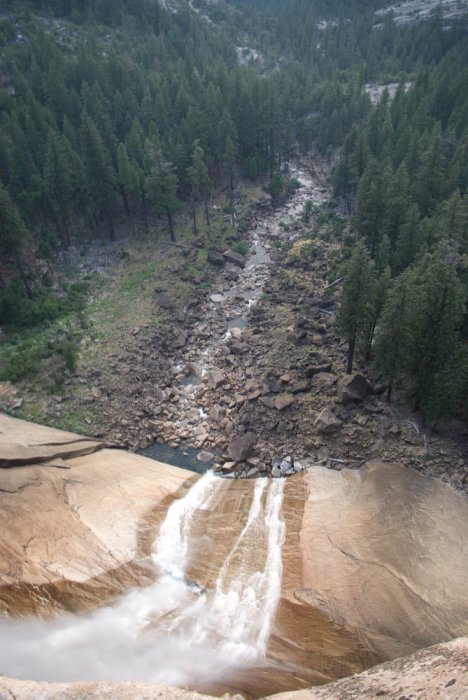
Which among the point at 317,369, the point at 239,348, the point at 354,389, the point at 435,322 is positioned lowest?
the point at 239,348

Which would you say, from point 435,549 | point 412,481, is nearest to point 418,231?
point 412,481

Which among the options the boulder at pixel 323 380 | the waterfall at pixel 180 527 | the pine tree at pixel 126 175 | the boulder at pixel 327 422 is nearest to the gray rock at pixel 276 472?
the waterfall at pixel 180 527

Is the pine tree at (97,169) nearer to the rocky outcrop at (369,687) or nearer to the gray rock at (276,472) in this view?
the gray rock at (276,472)

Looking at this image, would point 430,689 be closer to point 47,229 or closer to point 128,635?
point 128,635

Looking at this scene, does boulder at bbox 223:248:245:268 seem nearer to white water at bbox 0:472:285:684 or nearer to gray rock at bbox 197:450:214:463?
gray rock at bbox 197:450:214:463

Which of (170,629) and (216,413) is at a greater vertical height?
(170,629)

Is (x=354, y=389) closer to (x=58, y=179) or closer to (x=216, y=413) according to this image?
(x=216, y=413)

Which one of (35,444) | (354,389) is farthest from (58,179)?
(354,389)
